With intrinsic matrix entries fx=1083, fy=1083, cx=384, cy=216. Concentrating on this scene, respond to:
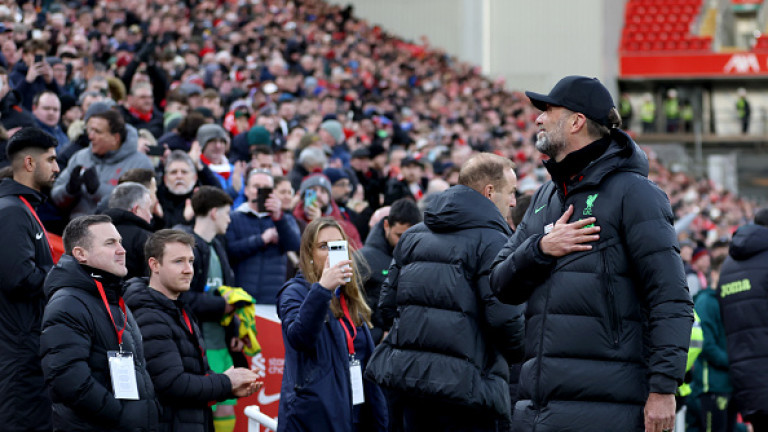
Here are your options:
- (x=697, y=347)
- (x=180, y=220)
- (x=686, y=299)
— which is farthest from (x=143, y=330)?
(x=697, y=347)

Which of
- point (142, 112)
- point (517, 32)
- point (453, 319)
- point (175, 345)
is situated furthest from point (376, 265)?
point (517, 32)

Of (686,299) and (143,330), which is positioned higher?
(686,299)

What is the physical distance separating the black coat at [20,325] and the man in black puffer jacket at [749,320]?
434cm

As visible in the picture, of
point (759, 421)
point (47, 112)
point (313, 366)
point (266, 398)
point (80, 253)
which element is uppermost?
point (47, 112)

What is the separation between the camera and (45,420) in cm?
511

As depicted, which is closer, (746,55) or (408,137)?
(408,137)

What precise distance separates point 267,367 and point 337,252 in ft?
5.04

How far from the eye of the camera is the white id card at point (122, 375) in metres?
4.40

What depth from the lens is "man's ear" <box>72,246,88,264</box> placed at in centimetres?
454

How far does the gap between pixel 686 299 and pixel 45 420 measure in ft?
10.3

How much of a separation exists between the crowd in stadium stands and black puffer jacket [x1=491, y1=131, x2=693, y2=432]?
1.79 metres

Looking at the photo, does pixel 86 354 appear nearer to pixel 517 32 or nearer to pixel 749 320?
pixel 749 320

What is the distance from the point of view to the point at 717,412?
27.2 feet

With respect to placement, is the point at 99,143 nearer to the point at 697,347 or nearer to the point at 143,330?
the point at 143,330
